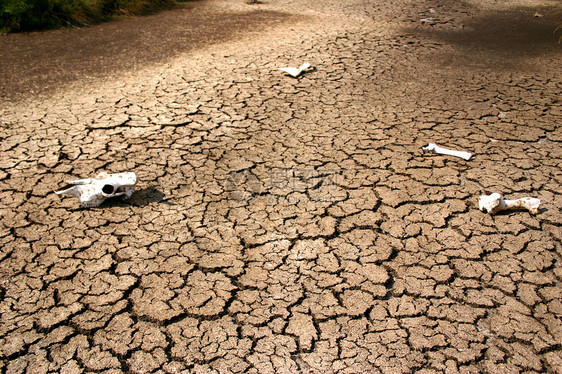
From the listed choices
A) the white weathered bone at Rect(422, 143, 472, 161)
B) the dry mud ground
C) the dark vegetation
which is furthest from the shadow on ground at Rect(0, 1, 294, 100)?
the white weathered bone at Rect(422, 143, 472, 161)

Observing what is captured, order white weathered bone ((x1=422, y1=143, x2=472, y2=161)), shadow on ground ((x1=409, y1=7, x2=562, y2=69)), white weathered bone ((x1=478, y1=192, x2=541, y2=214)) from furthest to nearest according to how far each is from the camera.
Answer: shadow on ground ((x1=409, y1=7, x2=562, y2=69)) → white weathered bone ((x1=422, y1=143, x2=472, y2=161)) → white weathered bone ((x1=478, y1=192, x2=541, y2=214))

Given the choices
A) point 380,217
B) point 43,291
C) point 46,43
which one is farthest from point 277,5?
point 43,291

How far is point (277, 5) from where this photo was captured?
9141 millimetres

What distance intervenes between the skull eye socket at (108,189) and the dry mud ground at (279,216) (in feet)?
0.29

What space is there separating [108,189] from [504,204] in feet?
8.79

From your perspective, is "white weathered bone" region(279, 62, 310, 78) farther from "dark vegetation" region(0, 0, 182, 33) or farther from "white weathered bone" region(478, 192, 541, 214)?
"dark vegetation" region(0, 0, 182, 33)

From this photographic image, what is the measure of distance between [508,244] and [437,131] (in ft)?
5.38

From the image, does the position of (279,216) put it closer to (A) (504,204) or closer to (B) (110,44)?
(A) (504,204)

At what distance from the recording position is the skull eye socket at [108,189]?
10.8 ft

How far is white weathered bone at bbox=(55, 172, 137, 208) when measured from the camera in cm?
326

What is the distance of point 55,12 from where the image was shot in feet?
24.0

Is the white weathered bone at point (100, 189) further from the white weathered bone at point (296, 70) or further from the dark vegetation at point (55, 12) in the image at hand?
the dark vegetation at point (55, 12)

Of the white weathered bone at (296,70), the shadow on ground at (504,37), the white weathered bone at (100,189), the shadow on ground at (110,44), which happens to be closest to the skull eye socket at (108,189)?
the white weathered bone at (100,189)

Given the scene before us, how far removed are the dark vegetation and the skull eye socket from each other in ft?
16.3
